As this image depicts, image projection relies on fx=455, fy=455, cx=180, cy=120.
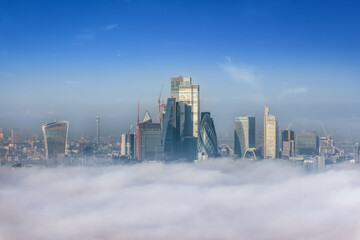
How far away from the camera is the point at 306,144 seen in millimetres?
24734

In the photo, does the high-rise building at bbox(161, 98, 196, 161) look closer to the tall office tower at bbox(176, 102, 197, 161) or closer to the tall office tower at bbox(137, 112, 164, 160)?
the tall office tower at bbox(176, 102, 197, 161)

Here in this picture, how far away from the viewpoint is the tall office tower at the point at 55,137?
56.6ft

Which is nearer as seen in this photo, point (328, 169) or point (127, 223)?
point (127, 223)

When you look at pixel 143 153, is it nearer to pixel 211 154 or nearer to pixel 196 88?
pixel 211 154

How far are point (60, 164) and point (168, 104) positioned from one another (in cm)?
857

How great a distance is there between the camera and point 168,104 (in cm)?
2491

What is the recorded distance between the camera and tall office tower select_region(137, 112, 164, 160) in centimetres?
2294

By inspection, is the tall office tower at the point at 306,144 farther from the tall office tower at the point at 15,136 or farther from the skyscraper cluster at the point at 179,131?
the tall office tower at the point at 15,136

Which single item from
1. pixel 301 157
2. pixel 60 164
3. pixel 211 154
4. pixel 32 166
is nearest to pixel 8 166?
pixel 32 166

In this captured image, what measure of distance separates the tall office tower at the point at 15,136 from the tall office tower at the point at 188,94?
13.5 meters

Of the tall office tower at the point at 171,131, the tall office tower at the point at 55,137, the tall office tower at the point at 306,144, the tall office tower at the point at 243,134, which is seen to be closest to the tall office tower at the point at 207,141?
the tall office tower at the point at 243,134

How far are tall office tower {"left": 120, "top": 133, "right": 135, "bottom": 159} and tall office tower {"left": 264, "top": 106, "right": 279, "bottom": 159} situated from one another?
720 cm

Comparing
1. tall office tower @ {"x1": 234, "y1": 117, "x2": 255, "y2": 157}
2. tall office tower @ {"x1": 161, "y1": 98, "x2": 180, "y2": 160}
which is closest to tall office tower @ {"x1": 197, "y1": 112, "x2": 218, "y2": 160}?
tall office tower @ {"x1": 234, "y1": 117, "x2": 255, "y2": 157}

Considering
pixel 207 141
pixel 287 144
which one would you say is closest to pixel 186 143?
pixel 207 141
